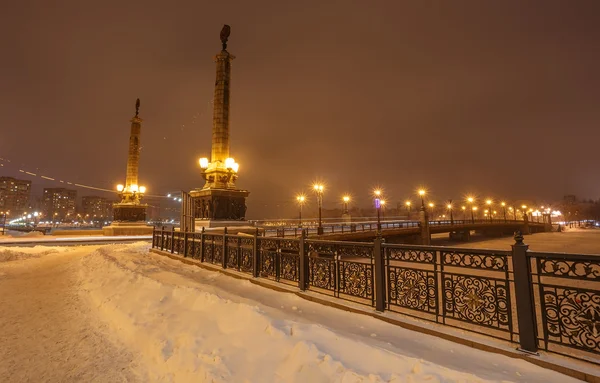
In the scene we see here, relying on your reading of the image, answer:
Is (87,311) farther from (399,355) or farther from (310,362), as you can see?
(399,355)

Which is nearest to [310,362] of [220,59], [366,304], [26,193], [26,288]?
[366,304]

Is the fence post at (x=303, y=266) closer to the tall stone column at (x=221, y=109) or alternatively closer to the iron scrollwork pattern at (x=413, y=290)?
the iron scrollwork pattern at (x=413, y=290)

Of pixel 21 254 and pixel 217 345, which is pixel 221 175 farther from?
pixel 217 345

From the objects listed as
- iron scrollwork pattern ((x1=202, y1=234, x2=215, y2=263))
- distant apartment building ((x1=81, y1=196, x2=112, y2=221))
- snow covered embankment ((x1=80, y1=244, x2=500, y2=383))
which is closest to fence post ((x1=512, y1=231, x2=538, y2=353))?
snow covered embankment ((x1=80, y1=244, x2=500, y2=383))

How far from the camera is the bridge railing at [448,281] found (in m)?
3.37

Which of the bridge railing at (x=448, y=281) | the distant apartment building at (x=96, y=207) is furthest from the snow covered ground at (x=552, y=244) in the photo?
the distant apartment building at (x=96, y=207)

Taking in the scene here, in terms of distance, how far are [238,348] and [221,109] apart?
→ 17358mm

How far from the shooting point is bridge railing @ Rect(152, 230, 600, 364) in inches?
133

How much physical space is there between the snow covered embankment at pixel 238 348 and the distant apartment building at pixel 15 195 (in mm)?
133888

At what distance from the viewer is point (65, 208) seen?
122438 mm

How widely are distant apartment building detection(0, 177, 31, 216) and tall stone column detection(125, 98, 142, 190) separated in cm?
10395

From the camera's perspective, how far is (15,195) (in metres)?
107

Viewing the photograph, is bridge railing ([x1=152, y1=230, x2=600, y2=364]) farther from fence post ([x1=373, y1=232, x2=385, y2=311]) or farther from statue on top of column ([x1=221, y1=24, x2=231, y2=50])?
statue on top of column ([x1=221, y1=24, x2=231, y2=50])

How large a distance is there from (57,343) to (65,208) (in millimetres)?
151866
